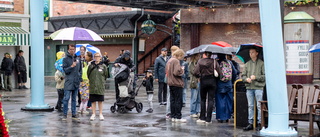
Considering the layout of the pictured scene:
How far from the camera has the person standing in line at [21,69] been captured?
25.4 metres

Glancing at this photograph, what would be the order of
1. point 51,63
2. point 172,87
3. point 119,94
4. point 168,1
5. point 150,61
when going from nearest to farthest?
point 172,87 < point 119,94 < point 168,1 < point 150,61 < point 51,63

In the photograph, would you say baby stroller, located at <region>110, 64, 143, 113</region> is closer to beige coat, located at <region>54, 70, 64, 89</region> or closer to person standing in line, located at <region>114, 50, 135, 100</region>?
person standing in line, located at <region>114, 50, 135, 100</region>

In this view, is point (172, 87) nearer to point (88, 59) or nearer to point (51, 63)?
point (88, 59)

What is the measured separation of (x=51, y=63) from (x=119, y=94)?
2869 cm

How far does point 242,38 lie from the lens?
100 ft

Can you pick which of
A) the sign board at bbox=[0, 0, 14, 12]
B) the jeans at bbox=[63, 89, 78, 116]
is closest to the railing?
the sign board at bbox=[0, 0, 14, 12]

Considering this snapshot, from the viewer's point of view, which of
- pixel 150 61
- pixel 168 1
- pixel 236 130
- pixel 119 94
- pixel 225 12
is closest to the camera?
pixel 236 130

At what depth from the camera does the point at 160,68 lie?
53.4 feet

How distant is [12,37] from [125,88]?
36.9ft

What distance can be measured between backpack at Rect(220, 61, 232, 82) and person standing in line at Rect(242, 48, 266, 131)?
3.16 feet

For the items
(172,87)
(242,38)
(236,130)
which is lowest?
(236,130)

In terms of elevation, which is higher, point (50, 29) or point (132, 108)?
point (50, 29)

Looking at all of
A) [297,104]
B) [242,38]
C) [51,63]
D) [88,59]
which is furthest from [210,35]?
Answer: [297,104]

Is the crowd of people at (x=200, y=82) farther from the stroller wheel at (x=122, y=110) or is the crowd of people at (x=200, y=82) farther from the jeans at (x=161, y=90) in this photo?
the jeans at (x=161, y=90)
